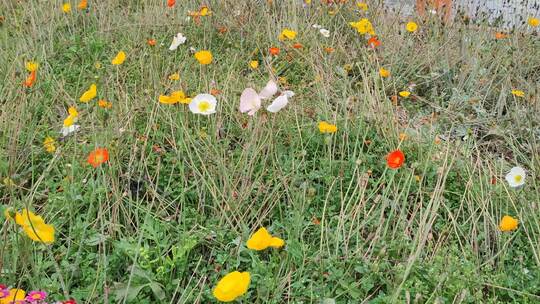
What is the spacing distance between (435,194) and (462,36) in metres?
1.64

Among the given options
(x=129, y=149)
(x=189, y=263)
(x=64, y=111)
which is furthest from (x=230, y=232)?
(x=64, y=111)

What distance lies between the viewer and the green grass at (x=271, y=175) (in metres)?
1.29

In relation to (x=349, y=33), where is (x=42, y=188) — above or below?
below

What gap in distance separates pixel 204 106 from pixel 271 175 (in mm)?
312

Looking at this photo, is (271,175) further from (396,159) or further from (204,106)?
(396,159)

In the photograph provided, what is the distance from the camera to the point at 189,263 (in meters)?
1.38

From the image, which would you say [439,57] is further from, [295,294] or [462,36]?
A: [295,294]

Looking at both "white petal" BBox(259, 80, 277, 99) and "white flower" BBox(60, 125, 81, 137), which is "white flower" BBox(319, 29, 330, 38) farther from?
"white flower" BBox(60, 125, 81, 137)

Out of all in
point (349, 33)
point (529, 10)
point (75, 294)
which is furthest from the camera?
point (529, 10)

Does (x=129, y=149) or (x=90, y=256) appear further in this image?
(x=129, y=149)

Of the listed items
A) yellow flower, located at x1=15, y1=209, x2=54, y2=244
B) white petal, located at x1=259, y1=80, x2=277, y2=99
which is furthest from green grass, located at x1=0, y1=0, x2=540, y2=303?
white petal, located at x1=259, y1=80, x2=277, y2=99

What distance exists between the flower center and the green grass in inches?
2.9

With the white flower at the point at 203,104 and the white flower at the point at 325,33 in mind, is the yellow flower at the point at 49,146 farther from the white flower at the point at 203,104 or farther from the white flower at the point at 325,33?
the white flower at the point at 325,33

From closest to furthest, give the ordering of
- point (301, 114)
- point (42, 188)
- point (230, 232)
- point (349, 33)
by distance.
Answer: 1. point (230, 232)
2. point (42, 188)
3. point (301, 114)
4. point (349, 33)
